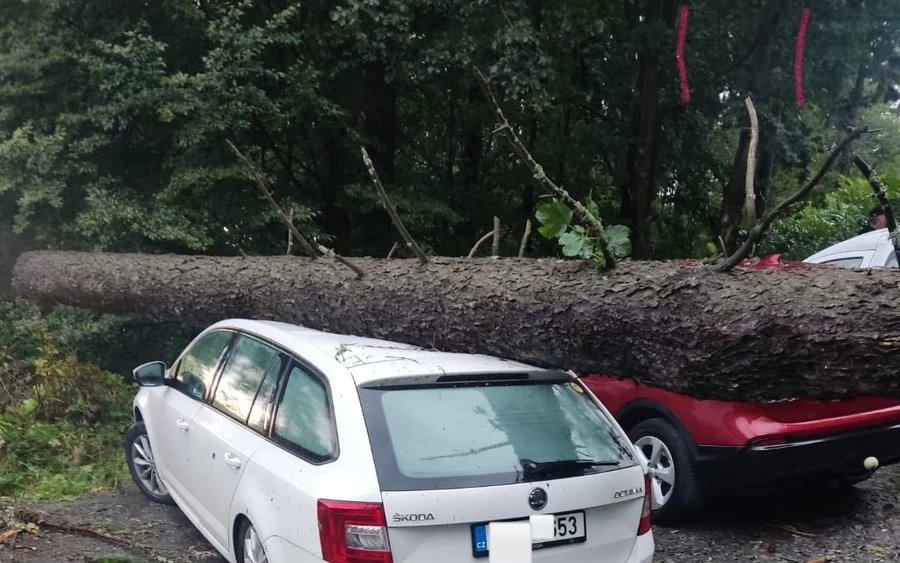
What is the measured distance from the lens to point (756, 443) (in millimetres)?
4934

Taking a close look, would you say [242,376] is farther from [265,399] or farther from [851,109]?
[851,109]

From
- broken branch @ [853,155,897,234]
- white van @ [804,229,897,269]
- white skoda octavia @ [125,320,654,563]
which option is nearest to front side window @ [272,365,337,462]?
white skoda octavia @ [125,320,654,563]

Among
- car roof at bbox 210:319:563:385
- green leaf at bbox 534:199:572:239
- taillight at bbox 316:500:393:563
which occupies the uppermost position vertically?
green leaf at bbox 534:199:572:239

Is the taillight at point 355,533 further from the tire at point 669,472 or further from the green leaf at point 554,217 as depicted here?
the tire at point 669,472

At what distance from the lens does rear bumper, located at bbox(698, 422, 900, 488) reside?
493cm

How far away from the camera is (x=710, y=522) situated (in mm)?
5465

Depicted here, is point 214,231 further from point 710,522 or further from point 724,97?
point 724,97

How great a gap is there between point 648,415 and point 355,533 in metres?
3.28

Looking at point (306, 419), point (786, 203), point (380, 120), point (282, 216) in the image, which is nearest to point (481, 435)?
point (306, 419)

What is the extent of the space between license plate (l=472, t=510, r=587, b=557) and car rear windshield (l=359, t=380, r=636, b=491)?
0.17 meters

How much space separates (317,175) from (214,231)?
2.69 meters

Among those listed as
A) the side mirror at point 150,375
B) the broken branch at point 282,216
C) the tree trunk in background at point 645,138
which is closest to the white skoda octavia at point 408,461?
the side mirror at point 150,375

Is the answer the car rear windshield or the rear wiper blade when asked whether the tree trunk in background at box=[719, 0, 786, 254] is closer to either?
the car rear windshield

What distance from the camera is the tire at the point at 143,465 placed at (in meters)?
5.67
